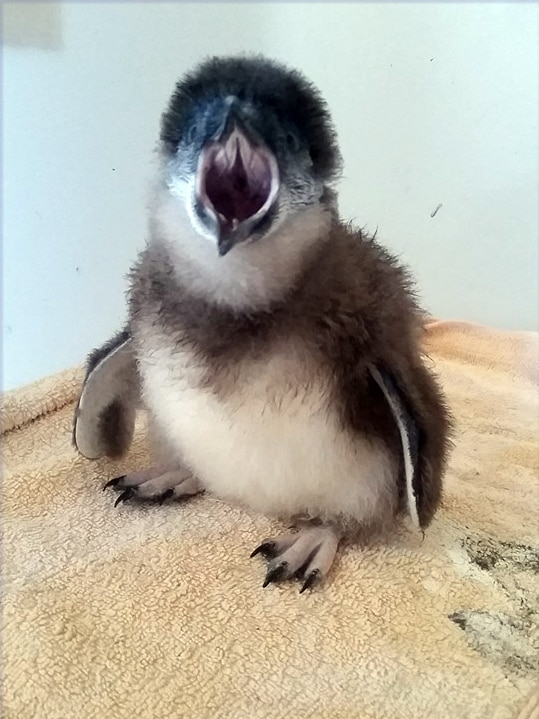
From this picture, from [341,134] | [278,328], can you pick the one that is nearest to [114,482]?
[278,328]

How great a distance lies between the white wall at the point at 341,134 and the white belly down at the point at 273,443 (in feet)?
1.81

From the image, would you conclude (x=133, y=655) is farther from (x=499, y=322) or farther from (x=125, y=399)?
(x=499, y=322)

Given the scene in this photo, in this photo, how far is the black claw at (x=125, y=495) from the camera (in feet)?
2.98

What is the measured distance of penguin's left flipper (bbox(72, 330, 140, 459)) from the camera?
898mm

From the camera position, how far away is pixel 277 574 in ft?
2.58

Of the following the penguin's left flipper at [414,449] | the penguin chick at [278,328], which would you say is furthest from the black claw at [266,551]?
the penguin's left flipper at [414,449]

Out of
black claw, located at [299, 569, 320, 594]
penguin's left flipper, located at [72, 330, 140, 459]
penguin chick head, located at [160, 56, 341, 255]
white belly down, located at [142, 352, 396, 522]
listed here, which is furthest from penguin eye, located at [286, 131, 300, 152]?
black claw, located at [299, 569, 320, 594]

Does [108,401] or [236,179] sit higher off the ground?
[236,179]

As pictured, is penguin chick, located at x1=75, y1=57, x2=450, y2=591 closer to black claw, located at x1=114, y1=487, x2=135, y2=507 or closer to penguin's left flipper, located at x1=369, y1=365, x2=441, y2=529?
penguin's left flipper, located at x1=369, y1=365, x2=441, y2=529

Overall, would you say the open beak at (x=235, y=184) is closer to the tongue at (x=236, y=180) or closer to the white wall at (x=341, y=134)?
the tongue at (x=236, y=180)

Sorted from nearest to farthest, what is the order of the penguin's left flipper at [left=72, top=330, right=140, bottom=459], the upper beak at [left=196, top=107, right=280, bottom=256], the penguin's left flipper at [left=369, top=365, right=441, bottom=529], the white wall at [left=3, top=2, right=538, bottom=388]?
the upper beak at [left=196, top=107, right=280, bottom=256], the penguin's left flipper at [left=369, top=365, right=441, bottom=529], the penguin's left flipper at [left=72, top=330, right=140, bottom=459], the white wall at [left=3, top=2, right=538, bottom=388]

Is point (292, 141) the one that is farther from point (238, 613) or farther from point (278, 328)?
point (238, 613)

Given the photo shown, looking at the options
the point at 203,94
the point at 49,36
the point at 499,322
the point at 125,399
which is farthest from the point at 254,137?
the point at 499,322

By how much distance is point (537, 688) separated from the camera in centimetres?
66
